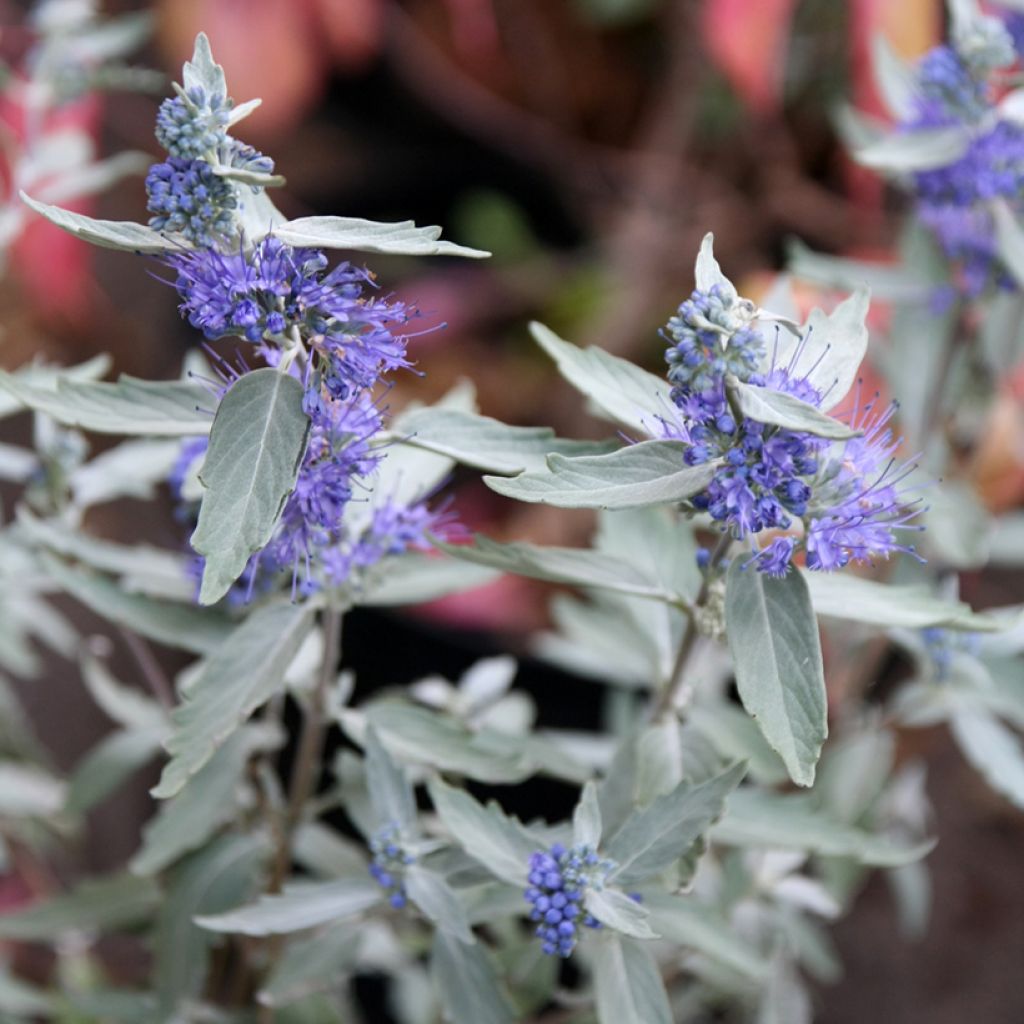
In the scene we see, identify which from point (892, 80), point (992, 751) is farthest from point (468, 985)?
point (892, 80)

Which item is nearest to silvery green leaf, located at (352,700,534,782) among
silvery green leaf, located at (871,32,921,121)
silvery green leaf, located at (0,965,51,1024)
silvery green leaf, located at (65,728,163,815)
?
silvery green leaf, located at (65,728,163,815)

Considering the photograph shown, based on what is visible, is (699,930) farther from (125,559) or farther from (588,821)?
(125,559)

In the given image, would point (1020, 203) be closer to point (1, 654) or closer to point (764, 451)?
point (764, 451)

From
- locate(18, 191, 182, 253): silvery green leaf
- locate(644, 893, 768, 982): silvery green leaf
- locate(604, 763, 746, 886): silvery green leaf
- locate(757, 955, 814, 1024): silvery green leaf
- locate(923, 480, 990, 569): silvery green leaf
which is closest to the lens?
locate(18, 191, 182, 253): silvery green leaf

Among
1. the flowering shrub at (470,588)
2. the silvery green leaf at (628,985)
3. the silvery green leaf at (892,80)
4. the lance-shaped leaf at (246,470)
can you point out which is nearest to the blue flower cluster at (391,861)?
the flowering shrub at (470,588)

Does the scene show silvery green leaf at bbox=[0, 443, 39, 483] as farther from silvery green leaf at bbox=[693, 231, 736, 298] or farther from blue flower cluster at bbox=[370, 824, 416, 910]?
silvery green leaf at bbox=[693, 231, 736, 298]

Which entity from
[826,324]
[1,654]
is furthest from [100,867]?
[826,324]

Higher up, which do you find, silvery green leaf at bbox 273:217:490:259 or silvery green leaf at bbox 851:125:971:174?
silvery green leaf at bbox 273:217:490:259
